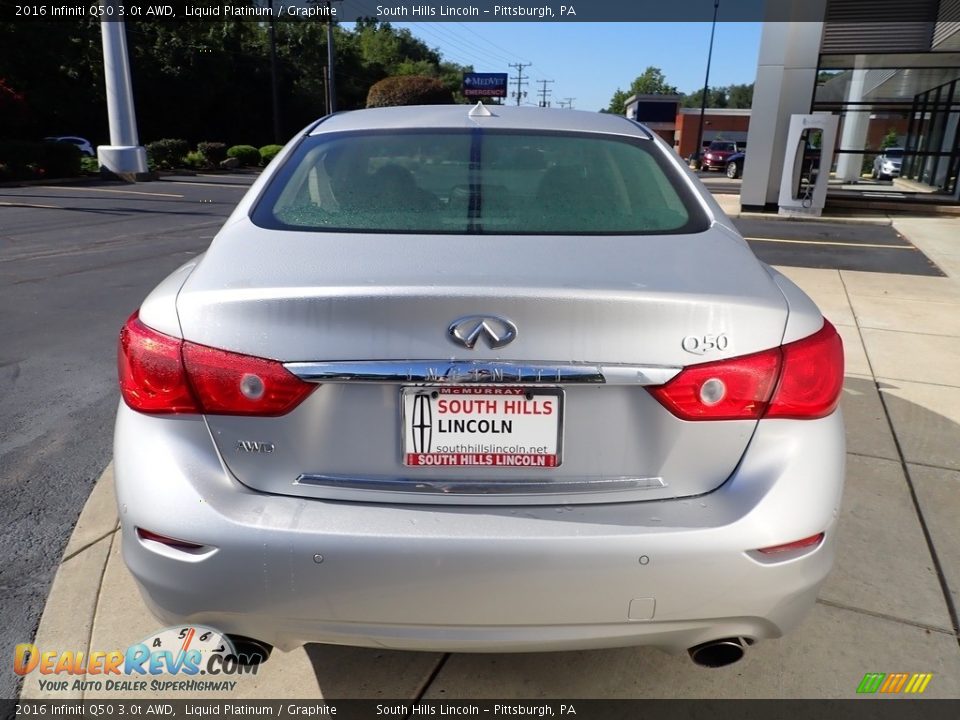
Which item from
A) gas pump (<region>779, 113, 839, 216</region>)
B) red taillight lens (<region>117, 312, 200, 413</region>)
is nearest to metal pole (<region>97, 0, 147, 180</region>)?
gas pump (<region>779, 113, 839, 216</region>)

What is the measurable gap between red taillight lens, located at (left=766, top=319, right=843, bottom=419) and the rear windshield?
58cm

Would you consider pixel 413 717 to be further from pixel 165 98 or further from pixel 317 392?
pixel 165 98

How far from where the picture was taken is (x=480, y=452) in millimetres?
1734

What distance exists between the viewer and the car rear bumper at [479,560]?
166 centimetres

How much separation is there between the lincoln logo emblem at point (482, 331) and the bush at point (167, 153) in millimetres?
31100

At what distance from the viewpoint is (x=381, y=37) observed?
95.8 meters

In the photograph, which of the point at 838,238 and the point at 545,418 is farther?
the point at 838,238

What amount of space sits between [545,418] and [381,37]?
340ft

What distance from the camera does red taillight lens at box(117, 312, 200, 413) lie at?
5.71 feet

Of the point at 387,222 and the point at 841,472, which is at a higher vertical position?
the point at 387,222

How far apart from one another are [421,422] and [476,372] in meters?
0.18

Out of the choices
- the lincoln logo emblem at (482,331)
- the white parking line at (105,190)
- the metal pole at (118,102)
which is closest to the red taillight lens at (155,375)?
the lincoln logo emblem at (482,331)

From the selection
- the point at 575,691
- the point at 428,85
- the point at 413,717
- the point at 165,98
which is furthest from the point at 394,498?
the point at 165,98

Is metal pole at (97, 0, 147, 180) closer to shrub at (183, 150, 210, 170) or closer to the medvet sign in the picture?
shrub at (183, 150, 210, 170)
